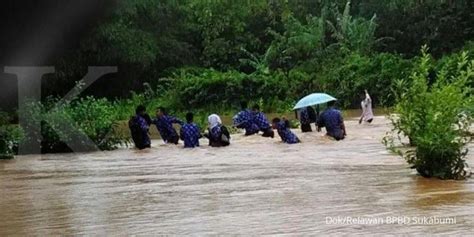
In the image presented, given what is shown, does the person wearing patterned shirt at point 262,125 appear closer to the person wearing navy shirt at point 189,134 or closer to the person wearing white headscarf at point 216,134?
the person wearing white headscarf at point 216,134

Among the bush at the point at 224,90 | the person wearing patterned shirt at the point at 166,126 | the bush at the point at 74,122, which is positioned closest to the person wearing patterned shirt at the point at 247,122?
the person wearing patterned shirt at the point at 166,126

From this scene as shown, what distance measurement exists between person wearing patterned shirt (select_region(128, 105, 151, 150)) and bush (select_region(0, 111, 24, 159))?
8.52ft

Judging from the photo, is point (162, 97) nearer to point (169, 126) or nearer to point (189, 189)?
point (169, 126)

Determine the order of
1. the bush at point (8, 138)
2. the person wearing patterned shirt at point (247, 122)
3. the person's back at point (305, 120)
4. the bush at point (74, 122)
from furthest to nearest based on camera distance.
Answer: the person's back at point (305, 120) → the person wearing patterned shirt at point (247, 122) → the bush at point (74, 122) → the bush at point (8, 138)

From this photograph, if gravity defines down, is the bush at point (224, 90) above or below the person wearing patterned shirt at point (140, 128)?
above

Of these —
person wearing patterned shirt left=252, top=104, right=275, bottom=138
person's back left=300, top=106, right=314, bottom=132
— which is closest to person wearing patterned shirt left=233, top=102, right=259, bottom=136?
person wearing patterned shirt left=252, top=104, right=275, bottom=138

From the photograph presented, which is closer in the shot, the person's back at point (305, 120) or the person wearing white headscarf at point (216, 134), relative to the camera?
the person wearing white headscarf at point (216, 134)

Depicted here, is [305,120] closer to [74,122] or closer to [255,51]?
[74,122]

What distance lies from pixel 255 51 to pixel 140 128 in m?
23.9

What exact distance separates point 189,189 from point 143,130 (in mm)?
8610

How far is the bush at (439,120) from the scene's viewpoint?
11422mm

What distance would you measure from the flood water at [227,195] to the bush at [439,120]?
0.33 metres

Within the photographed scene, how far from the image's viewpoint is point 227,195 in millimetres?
10766

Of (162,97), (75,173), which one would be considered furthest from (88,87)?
(75,173)
